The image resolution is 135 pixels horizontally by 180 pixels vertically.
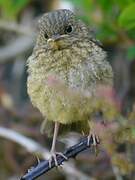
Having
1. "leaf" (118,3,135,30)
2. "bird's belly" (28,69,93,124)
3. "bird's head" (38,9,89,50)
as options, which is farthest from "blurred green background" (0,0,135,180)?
"bird's belly" (28,69,93,124)

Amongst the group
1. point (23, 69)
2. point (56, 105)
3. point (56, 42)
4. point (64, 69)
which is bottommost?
point (23, 69)

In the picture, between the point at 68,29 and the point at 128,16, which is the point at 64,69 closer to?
the point at 68,29

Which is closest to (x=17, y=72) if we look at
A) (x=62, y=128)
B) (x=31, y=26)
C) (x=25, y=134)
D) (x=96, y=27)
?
(x=31, y=26)

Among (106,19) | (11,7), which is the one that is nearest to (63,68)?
(106,19)

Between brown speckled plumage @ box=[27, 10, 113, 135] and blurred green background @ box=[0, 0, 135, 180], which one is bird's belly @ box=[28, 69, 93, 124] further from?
blurred green background @ box=[0, 0, 135, 180]

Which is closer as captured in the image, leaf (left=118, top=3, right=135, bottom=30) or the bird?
the bird

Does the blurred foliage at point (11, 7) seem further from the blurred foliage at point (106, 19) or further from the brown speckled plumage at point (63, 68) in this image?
the brown speckled plumage at point (63, 68)

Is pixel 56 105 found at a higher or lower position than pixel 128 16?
lower
